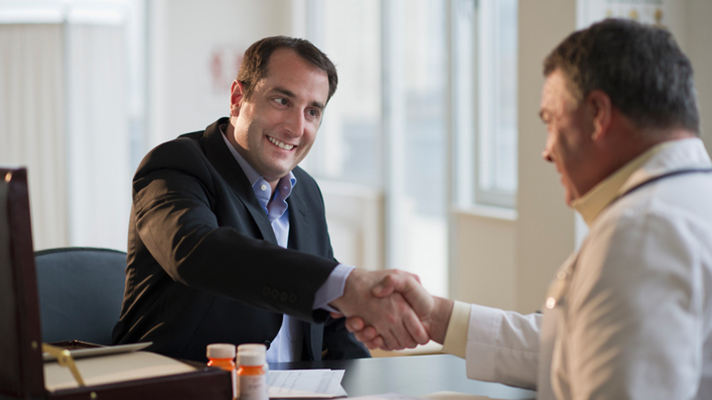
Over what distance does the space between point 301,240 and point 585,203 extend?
3.42 ft

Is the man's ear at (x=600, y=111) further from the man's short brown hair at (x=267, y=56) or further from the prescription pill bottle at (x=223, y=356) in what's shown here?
the man's short brown hair at (x=267, y=56)

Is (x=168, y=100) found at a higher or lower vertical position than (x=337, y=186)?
higher

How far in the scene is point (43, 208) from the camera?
5.31 m

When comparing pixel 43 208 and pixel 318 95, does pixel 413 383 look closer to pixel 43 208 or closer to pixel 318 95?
pixel 318 95

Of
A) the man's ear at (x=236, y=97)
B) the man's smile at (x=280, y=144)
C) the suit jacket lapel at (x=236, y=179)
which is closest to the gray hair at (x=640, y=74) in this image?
the suit jacket lapel at (x=236, y=179)

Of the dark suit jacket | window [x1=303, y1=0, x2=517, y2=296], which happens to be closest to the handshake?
the dark suit jacket

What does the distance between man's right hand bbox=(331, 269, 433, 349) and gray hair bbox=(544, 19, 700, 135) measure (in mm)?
629

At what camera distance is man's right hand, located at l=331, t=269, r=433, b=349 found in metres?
1.45

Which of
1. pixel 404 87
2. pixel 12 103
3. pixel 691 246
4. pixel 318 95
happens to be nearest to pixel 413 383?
pixel 691 246

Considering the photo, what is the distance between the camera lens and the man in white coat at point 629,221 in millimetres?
812

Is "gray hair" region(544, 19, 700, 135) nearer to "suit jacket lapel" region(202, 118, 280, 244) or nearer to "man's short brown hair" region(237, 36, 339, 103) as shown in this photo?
"suit jacket lapel" region(202, 118, 280, 244)

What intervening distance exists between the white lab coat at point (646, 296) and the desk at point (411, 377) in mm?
410

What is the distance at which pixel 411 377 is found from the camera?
4.75ft

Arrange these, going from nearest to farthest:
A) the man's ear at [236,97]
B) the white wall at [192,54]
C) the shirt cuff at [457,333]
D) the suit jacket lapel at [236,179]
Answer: the shirt cuff at [457,333] < the suit jacket lapel at [236,179] < the man's ear at [236,97] < the white wall at [192,54]
